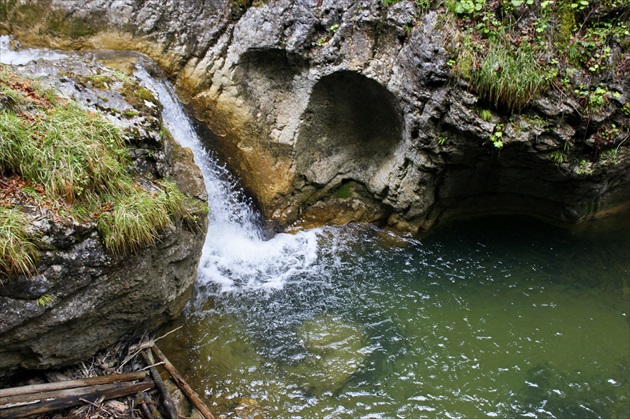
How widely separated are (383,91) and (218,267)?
3.84m

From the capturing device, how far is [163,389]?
15.4ft

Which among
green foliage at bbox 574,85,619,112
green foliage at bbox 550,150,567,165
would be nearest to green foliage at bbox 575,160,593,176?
green foliage at bbox 550,150,567,165

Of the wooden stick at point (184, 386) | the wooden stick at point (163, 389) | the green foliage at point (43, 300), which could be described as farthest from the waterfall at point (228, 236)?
the green foliage at point (43, 300)

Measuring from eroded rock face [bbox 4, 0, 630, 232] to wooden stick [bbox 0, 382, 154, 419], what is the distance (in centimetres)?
382

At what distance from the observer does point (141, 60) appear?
7.01 meters

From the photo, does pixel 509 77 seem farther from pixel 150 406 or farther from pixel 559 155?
pixel 150 406

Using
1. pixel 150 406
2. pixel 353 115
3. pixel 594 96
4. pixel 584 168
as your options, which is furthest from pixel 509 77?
pixel 150 406

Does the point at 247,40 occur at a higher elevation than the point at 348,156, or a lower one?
higher

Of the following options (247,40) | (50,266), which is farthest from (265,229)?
(50,266)

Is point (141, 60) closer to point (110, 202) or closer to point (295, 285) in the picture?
point (110, 202)

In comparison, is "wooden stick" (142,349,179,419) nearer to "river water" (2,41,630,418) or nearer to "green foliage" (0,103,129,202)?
"river water" (2,41,630,418)

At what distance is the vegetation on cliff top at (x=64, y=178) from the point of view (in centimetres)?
398

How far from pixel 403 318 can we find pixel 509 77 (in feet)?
12.0

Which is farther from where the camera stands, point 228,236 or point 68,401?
point 228,236
